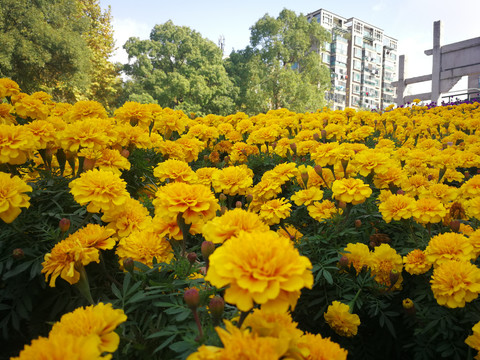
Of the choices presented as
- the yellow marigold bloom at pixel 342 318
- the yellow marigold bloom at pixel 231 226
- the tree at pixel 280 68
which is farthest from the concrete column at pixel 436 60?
the yellow marigold bloom at pixel 231 226

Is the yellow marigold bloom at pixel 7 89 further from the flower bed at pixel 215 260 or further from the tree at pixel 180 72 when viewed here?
the tree at pixel 180 72

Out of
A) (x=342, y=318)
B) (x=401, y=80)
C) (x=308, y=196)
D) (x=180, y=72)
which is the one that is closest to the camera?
(x=342, y=318)

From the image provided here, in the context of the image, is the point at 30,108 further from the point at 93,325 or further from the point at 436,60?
the point at 436,60

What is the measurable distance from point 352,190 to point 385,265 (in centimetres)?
38

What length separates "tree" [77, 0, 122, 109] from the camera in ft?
56.2

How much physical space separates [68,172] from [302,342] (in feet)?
5.51

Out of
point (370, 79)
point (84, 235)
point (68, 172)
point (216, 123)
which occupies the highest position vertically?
point (370, 79)

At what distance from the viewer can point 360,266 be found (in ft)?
4.92

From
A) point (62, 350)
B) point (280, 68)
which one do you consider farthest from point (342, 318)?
point (280, 68)

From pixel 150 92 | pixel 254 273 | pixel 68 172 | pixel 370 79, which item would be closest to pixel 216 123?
pixel 68 172

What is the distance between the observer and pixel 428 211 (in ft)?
4.88

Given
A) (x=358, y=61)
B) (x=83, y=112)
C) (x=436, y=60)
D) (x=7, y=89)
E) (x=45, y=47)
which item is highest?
(x=358, y=61)

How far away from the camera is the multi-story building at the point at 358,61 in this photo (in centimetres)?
5091

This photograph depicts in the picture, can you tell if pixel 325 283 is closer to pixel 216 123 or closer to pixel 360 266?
pixel 360 266
